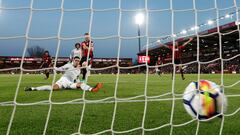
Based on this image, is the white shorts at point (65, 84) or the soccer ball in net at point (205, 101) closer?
the soccer ball in net at point (205, 101)

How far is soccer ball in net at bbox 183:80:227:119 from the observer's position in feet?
10.1

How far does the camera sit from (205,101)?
311 cm

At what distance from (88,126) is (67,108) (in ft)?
3.82

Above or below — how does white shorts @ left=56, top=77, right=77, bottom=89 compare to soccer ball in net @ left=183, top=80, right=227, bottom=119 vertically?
above

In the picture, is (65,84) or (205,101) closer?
(205,101)

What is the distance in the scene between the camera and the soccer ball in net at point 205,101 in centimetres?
307

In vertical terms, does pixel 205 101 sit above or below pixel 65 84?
below

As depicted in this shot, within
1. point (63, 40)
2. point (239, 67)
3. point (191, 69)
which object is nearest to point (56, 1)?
point (63, 40)

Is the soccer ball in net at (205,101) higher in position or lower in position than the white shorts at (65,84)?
lower

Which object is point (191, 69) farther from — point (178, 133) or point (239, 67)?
point (178, 133)

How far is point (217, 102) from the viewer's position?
312 cm

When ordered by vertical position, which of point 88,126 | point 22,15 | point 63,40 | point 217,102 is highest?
point 22,15

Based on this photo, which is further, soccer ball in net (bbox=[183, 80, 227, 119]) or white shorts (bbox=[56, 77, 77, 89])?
white shorts (bbox=[56, 77, 77, 89])

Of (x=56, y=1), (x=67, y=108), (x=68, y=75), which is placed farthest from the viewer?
(x=68, y=75)
